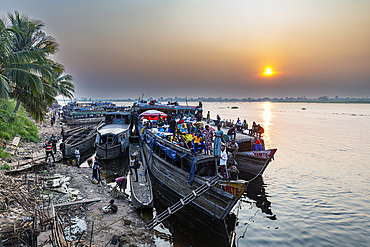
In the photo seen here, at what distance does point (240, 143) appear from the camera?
766 inches

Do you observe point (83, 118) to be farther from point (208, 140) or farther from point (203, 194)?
point (203, 194)

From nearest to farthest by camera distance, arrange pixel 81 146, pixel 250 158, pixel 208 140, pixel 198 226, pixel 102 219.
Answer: pixel 102 219, pixel 198 226, pixel 208 140, pixel 250 158, pixel 81 146

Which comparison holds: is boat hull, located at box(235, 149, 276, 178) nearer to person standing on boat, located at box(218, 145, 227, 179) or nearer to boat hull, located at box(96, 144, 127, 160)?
person standing on boat, located at box(218, 145, 227, 179)

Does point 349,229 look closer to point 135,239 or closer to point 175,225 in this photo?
point 175,225

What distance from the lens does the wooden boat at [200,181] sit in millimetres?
9617

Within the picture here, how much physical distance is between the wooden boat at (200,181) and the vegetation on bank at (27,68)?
31.1ft

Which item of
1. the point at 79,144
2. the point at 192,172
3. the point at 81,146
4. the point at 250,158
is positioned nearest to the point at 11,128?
the point at 79,144

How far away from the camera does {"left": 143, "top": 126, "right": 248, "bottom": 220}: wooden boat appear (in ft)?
31.6

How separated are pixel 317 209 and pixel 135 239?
12878 mm

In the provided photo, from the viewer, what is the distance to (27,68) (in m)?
12.7

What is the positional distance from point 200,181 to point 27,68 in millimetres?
13779

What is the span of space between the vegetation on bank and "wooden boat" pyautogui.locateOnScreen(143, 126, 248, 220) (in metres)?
9.48

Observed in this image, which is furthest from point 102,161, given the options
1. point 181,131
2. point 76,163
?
point 181,131

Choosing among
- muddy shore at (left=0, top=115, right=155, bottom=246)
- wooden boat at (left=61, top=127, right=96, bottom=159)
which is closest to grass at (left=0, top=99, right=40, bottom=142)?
wooden boat at (left=61, top=127, right=96, bottom=159)
